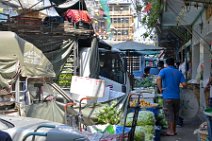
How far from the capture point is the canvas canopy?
319 inches

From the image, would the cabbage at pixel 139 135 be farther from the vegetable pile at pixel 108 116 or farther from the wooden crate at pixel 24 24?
the wooden crate at pixel 24 24

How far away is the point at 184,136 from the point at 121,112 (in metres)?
1.83

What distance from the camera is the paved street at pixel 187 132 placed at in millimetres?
9537

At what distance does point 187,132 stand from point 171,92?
1241 millimetres

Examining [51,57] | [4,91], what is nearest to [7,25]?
[51,57]

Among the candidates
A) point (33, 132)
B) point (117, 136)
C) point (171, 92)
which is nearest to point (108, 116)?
point (171, 92)

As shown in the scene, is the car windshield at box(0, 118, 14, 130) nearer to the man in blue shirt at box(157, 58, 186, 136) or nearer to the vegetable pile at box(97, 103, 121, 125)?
the vegetable pile at box(97, 103, 121, 125)

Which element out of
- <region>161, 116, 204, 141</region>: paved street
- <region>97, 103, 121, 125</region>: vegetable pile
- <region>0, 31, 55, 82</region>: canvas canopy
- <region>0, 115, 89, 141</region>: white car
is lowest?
<region>161, 116, 204, 141</region>: paved street

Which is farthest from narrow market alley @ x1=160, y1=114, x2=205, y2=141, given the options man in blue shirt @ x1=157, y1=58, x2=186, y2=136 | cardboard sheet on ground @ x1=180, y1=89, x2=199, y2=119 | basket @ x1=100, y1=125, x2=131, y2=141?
basket @ x1=100, y1=125, x2=131, y2=141

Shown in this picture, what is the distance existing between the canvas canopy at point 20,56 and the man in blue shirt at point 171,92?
3.04m

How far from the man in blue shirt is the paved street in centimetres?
24

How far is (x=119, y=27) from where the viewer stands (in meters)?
97.4

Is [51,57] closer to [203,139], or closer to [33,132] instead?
[203,139]

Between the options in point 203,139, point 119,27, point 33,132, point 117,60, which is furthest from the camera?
point 119,27
